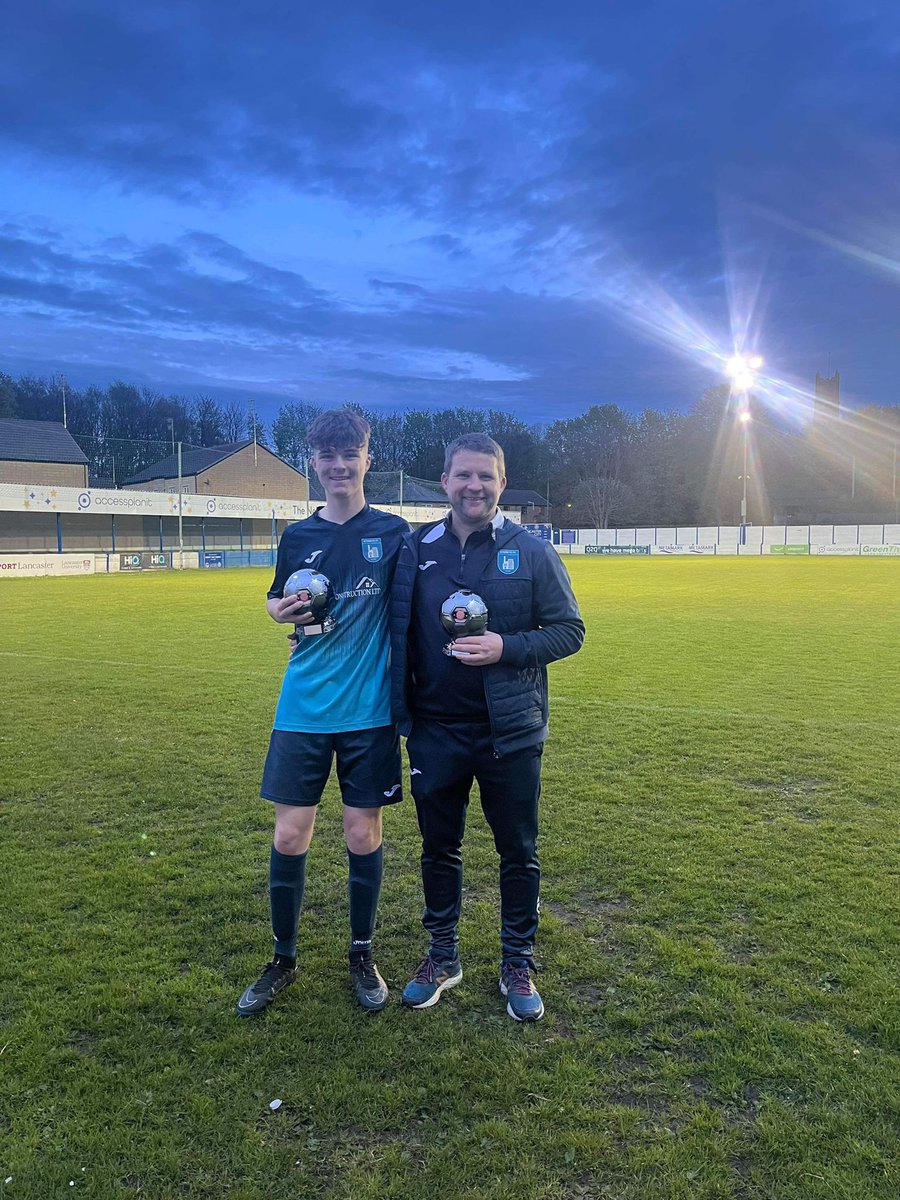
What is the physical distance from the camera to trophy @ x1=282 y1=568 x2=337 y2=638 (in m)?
2.97

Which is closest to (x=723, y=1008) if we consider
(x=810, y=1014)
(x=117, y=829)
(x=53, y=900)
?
(x=810, y=1014)

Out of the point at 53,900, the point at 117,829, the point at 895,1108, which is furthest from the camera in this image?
the point at 117,829

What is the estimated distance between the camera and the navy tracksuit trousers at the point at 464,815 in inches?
124

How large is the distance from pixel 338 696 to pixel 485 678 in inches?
23.1

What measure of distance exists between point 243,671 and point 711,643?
7.36 metres

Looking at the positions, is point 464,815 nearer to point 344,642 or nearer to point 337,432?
point 344,642

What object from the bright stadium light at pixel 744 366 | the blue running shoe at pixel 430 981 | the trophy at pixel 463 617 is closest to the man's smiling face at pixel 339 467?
the trophy at pixel 463 617

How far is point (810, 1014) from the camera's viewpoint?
3.01m

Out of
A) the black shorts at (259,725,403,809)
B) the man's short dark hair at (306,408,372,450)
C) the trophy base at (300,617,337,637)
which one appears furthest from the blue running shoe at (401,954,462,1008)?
the man's short dark hair at (306,408,372,450)

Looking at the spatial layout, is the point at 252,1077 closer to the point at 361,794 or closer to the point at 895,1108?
the point at 361,794

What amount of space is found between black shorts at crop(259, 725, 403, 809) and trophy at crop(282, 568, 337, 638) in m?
0.43

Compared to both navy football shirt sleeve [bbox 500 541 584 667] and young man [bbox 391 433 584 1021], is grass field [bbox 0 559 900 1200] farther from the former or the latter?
navy football shirt sleeve [bbox 500 541 584 667]

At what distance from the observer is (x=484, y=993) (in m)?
3.22

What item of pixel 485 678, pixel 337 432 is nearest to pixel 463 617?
pixel 485 678
